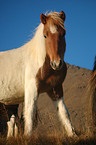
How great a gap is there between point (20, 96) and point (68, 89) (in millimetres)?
13039

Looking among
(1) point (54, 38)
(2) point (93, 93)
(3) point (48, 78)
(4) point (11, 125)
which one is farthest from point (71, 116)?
(1) point (54, 38)

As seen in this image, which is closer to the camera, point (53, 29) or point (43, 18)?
point (53, 29)

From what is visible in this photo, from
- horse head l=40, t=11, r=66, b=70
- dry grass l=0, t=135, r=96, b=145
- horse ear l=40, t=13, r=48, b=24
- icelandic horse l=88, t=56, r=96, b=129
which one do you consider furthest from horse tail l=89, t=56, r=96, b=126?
horse ear l=40, t=13, r=48, b=24

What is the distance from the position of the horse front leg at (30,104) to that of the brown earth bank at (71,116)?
0.55ft

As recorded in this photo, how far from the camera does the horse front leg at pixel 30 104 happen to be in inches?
120

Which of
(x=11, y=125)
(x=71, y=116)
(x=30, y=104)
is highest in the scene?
(x=71, y=116)

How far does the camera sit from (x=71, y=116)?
12.1 metres

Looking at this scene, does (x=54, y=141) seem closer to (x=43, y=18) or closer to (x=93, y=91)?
(x=93, y=91)

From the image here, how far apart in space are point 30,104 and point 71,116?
9.61 m

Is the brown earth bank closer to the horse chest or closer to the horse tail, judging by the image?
the horse tail

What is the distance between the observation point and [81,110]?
12586 mm

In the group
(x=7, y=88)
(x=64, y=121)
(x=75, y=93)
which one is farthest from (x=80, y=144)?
(x=75, y=93)

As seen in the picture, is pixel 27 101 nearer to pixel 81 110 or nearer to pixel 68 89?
pixel 81 110

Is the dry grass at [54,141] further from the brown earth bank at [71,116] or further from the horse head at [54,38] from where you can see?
the horse head at [54,38]
